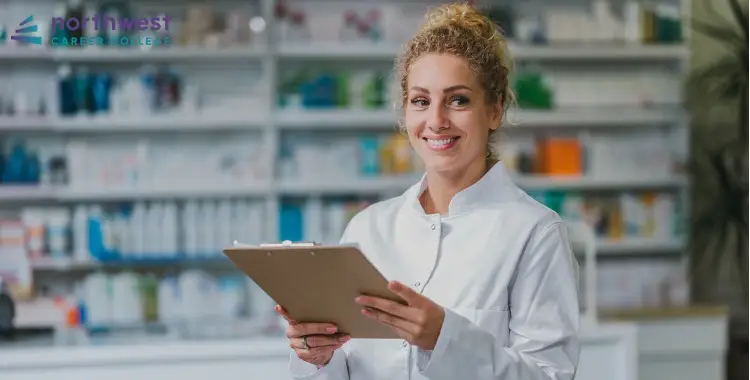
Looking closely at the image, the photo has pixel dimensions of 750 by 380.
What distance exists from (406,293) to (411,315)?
4cm

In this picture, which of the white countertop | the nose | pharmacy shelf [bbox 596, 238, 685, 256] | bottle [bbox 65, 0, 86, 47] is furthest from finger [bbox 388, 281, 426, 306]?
pharmacy shelf [bbox 596, 238, 685, 256]

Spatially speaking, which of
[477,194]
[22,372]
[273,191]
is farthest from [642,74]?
[477,194]

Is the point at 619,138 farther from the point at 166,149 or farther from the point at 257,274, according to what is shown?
the point at 257,274

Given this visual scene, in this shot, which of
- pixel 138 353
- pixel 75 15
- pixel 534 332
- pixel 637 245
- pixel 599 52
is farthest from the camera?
pixel 637 245

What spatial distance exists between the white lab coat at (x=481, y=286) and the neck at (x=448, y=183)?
0.03 metres

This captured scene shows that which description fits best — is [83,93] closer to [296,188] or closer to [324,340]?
[296,188]

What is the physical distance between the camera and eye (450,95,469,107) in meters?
1.46

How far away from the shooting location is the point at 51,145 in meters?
5.43

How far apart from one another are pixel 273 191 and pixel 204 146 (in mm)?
588

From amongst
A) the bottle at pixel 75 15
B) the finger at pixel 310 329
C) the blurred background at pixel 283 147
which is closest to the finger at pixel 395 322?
the finger at pixel 310 329

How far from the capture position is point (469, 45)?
4.76 feet

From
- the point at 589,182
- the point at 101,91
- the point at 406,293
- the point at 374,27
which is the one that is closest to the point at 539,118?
the point at 589,182

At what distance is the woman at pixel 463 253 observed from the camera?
4.45 ft

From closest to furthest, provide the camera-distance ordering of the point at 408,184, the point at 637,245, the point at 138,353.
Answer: the point at 138,353
the point at 408,184
the point at 637,245
